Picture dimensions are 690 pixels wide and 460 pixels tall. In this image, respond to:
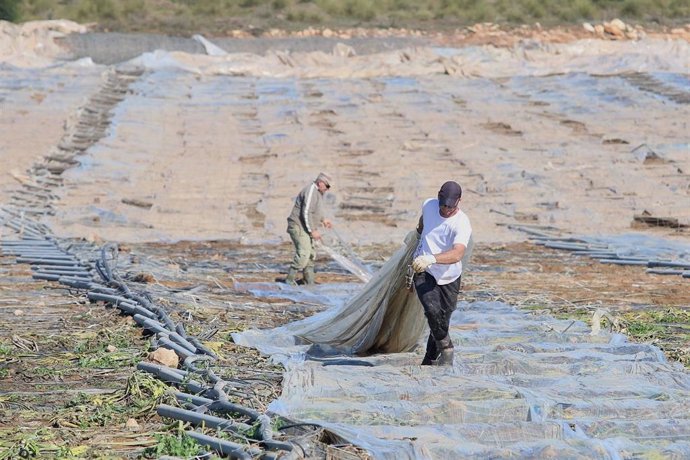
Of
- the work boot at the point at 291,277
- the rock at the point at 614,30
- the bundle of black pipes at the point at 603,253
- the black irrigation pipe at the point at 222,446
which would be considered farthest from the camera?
the rock at the point at 614,30

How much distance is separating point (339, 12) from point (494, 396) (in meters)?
38.2

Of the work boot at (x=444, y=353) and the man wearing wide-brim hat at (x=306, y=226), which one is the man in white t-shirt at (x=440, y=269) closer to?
the work boot at (x=444, y=353)

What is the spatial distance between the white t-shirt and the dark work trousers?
56mm

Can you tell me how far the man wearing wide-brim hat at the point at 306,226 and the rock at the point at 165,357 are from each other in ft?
16.4

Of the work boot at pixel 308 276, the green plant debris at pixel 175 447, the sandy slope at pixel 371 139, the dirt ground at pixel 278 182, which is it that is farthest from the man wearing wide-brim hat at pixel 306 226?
the green plant debris at pixel 175 447

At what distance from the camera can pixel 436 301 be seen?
8.01 metres

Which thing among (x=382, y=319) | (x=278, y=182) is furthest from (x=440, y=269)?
(x=278, y=182)

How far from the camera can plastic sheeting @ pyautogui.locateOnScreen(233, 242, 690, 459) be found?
6383mm

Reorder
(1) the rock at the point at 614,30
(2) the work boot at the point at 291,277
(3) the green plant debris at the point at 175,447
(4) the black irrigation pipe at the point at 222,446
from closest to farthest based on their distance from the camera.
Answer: (4) the black irrigation pipe at the point at 222,446
(3) the green plant debris at the point at 175,447
(2) the work boot at the point at 291,277
(1) the rock at the point at 614,30

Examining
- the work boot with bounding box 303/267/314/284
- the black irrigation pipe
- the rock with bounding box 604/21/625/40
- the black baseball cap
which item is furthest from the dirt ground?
the rock with bounding box 604/21/625/40

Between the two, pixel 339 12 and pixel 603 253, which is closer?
pixel 603 253

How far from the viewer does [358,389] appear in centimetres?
739

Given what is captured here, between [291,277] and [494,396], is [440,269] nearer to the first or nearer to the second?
[494,396]

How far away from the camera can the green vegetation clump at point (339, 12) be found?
4200 cm
